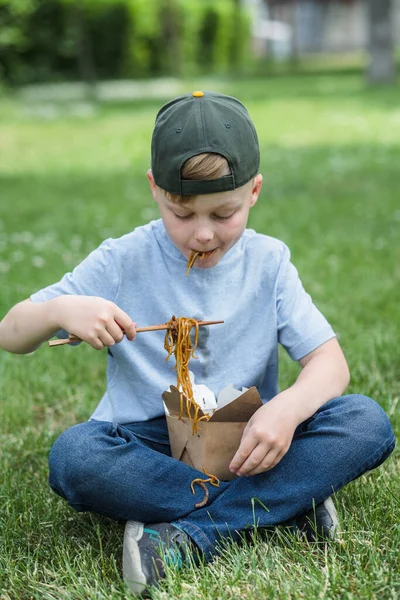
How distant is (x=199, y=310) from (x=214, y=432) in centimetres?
34

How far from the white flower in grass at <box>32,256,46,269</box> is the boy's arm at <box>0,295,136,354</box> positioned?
258 cm

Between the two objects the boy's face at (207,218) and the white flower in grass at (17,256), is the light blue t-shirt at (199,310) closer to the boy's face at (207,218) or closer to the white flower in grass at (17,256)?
the boy's face at (207,218)

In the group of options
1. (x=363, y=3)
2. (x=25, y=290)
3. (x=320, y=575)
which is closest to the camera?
(x=320, y=575)

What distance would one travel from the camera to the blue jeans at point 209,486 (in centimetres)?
213

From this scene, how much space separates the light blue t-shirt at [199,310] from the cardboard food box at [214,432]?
0.14 m

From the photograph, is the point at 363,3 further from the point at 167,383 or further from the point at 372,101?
the point at 167,383

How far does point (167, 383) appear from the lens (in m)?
2.34

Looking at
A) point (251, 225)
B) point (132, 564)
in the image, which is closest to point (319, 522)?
point (132, 564)

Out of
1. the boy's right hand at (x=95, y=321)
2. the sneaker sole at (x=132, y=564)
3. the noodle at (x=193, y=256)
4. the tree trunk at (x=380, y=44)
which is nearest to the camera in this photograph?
the sneaker sole at (x=132, y=564)

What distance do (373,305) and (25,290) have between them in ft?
5.18

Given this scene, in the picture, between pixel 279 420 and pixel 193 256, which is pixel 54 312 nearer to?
pixel 193 256

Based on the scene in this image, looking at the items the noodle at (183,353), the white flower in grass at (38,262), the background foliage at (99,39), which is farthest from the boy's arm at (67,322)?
the background foliage at (99,39)

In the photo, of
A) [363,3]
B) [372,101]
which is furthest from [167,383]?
[363,3]

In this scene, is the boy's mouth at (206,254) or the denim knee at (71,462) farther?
the boy's mouth at (206,254)
